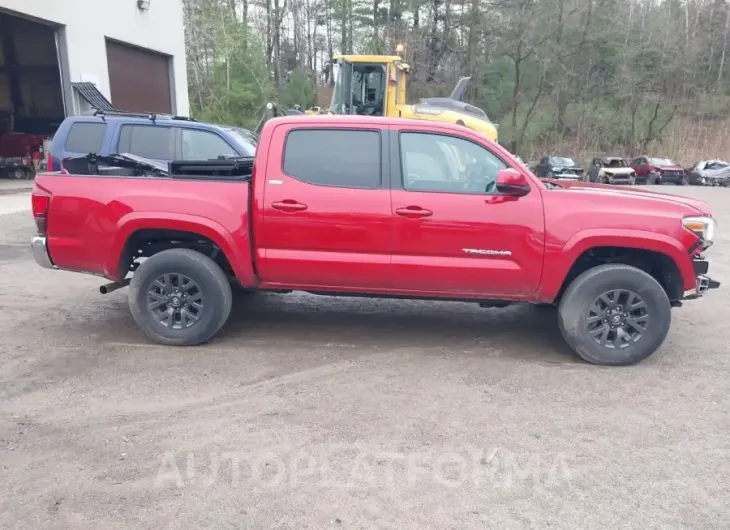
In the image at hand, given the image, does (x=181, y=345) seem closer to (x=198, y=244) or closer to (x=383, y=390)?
(x=198, y=244)

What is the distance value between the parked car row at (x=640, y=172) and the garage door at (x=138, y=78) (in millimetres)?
16703

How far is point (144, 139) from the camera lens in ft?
30.2

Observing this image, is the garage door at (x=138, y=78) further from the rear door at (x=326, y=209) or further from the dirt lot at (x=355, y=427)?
the rear door at (x=326, y=209)

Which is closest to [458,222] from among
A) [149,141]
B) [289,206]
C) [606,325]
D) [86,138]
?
[289,206]

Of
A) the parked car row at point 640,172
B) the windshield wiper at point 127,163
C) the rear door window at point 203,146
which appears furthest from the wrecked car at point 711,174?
the windshield wiper at point 127,163

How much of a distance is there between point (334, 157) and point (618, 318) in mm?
2632

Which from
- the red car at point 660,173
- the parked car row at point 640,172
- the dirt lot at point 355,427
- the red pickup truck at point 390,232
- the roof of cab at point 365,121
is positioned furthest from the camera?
the red car at point 660,173

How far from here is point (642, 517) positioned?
2996mm

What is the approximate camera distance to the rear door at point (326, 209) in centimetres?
490

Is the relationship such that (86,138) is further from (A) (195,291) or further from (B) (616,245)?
(B) (616,245)

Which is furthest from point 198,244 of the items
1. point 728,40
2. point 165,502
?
point 728,40

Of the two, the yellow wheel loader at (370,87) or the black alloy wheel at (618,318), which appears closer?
the black alloy wheel at (618,318)

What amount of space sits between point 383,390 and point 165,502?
69.9 inches

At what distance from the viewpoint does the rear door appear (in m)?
4.90
